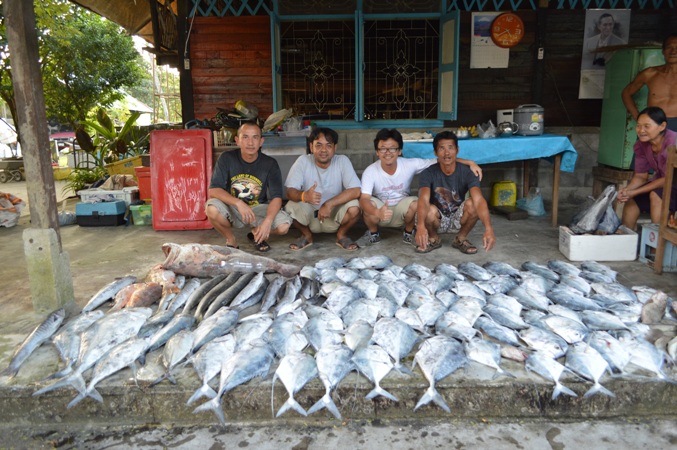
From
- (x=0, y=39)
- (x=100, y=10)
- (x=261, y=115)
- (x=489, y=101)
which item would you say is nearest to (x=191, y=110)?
(x=261, y=115)

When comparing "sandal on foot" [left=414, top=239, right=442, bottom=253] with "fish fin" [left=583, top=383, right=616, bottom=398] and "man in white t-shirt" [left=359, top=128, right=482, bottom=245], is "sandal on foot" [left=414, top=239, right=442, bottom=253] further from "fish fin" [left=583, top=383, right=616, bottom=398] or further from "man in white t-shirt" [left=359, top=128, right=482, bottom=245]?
"fish fin" [left=583, top=383, right=616, bottom=398]

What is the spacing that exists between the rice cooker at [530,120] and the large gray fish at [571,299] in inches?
130

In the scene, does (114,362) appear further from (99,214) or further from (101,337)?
(99,214)

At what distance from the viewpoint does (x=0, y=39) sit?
33.9 ft

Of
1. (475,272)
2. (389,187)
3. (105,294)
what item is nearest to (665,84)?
(389,187)

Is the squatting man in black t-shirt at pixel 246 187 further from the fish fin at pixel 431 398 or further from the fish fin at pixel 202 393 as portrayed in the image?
the fish fin at pixel 431 398

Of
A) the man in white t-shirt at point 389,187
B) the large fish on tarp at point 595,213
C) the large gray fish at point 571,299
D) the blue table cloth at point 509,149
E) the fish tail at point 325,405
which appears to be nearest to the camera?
the fish tail at point 325,405

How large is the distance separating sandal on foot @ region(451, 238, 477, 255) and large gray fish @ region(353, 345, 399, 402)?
92.6 inches

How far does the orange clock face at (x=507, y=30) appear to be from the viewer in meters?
7.42

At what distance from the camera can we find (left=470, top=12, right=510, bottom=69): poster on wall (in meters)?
7.49

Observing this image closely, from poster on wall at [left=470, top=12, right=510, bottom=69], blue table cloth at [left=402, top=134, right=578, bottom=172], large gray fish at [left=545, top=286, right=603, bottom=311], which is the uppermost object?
poster on wall at [left=470, top=12, right=510, bottom=69]

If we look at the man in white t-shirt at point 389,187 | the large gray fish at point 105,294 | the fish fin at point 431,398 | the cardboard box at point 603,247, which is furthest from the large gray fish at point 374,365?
the cardboard box at point 603,247

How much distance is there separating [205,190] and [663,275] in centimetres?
478

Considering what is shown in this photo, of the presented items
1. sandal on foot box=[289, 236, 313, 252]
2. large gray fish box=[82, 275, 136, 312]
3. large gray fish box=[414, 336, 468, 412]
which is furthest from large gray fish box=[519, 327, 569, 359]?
large gray fish box=[82, 275, 136, 312]
